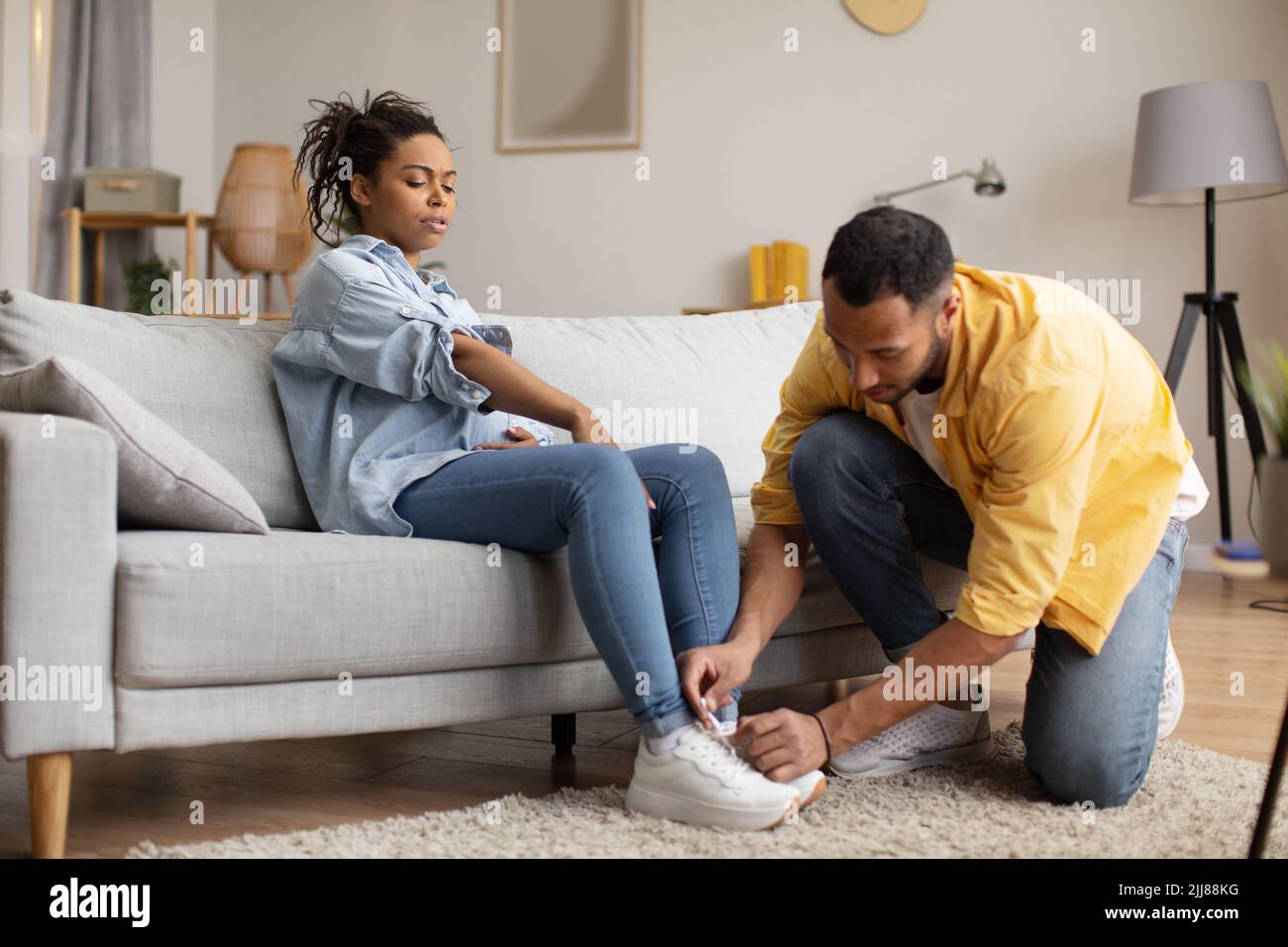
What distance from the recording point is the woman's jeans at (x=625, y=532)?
143 cm

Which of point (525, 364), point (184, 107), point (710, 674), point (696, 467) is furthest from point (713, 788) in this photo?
point (184, 107)

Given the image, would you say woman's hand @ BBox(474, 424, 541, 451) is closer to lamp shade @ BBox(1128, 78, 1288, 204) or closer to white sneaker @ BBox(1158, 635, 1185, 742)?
white sneaker @ BBox(1158, 635, 1185, 742)

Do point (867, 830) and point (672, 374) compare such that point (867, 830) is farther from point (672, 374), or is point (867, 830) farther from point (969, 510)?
point (672, 374)

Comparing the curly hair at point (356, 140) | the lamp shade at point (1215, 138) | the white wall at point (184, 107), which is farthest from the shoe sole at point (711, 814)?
the white wall at point (184, 107)

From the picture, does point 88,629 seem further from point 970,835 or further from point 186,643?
point 970,835

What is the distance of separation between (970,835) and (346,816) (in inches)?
30.4

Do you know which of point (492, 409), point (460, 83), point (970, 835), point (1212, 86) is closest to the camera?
point (970, 835)

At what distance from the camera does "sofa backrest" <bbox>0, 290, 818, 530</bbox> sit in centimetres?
176

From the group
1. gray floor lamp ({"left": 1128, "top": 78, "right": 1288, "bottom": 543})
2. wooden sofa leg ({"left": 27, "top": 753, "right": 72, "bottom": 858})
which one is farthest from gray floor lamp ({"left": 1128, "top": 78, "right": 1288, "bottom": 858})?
wooden sofa leg ({"left": 27, "top": 753, "right": 72, "bottom": 858})

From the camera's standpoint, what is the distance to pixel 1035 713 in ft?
5.21

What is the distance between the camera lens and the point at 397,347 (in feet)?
5.35

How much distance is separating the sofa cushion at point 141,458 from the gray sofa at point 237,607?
0.03 m

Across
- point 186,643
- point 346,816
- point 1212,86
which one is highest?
point 1212,86
